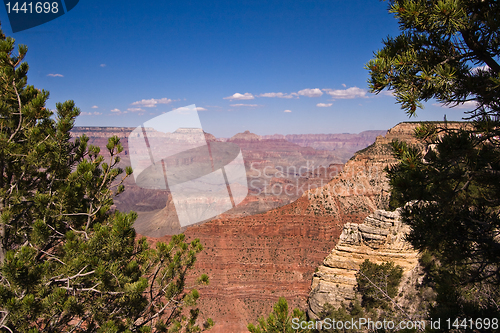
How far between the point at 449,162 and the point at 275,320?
13.8 feet

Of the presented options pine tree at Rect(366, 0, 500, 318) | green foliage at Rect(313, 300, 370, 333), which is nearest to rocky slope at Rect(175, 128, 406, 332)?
green foliage at Rect(313, 300, 370, 333)

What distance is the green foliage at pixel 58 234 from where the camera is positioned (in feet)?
14.6

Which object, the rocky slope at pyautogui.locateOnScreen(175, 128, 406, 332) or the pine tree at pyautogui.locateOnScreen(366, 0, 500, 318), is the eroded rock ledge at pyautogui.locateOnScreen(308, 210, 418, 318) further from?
the pine tree at pyautogui.locateOnScreen(366, 0, 500, 318)

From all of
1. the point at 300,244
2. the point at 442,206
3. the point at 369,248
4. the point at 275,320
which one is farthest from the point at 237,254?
the point at 442,206

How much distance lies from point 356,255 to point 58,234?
55.2 feet

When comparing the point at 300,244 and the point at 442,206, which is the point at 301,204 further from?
the point at 442,206

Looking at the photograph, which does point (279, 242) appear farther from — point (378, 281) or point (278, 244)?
point (378, 281)

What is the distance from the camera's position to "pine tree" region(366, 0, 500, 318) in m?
3.63

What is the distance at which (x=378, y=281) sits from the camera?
1459cm

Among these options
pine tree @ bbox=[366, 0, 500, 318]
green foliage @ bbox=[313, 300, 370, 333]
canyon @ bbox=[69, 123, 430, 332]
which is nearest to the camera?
pine tree @ bbox=[366, 0, 500, 318]

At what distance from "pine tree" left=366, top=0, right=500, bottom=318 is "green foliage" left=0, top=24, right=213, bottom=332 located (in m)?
5.20

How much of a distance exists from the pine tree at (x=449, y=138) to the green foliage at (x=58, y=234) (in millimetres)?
5203

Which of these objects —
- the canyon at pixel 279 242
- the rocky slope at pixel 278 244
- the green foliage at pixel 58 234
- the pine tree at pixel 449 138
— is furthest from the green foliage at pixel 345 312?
the rocky slope at pixel 278 244

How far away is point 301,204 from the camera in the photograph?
3847cm
